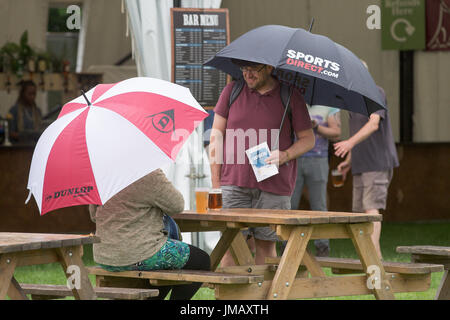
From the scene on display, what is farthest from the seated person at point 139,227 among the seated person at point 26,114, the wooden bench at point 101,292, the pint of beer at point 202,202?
the seated person at point 26,114

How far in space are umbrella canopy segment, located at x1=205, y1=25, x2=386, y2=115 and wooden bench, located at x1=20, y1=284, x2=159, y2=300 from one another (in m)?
1.50

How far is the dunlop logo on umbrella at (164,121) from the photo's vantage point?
15.1ft

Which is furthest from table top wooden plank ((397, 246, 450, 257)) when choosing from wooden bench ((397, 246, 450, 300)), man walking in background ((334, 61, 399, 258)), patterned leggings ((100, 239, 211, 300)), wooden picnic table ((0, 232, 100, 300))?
man walking in background ((334, 61, 399, 258))

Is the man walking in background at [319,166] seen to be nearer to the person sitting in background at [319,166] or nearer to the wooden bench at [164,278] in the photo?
the person sitting in background at [319,166]

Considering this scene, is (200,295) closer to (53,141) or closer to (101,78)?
(53,141)

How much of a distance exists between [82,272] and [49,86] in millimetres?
6369

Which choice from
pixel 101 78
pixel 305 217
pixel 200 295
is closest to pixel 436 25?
pixel 101 78

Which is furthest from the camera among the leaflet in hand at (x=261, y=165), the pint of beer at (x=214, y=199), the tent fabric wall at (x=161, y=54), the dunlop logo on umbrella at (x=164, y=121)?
the tent fabric wall at (x=161, y=54)

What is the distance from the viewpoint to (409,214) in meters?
11.8

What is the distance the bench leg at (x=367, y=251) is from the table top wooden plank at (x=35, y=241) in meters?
1.41

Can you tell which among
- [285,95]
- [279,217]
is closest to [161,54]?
[285,95]

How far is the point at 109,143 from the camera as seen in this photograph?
4488 mm

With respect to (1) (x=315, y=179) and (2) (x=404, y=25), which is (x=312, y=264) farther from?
(2) (x=404, y=25)

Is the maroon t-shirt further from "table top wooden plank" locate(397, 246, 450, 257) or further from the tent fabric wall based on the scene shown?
the tent fabric wall
